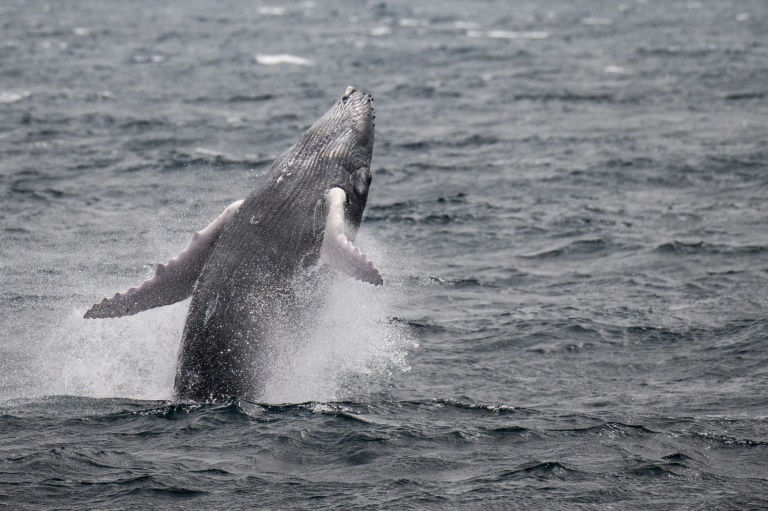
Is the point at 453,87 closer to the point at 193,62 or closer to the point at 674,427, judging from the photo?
the point at 193,62

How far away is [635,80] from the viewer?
4359 cm

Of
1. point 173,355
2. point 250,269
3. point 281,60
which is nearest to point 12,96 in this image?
point 281,60

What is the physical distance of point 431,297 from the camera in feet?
61.7

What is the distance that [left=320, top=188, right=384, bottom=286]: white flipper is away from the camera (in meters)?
12.2

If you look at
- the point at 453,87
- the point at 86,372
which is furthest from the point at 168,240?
the point at 453,87

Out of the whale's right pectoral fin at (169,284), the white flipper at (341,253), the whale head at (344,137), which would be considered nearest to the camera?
the white flipper at (341,253)

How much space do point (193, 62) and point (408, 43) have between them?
13.7 metres

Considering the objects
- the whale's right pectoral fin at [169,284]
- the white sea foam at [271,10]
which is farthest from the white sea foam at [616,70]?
the white sea foam at [271,10]

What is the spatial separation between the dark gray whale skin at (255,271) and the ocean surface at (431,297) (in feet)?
1.54

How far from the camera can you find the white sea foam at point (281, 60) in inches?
1933

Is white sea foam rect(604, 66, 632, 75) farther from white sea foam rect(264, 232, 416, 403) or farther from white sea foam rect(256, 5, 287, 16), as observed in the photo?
white sea foam rect(256, 5, 287, 16)

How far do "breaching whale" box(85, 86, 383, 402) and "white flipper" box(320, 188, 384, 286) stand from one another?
0.01 meters

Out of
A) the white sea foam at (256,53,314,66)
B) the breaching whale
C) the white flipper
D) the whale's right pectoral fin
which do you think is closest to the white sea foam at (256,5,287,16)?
the white sea foam at (256,53,314,66)

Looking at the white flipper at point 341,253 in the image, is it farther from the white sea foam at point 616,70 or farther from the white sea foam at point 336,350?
the white sea foam at point 616,70
